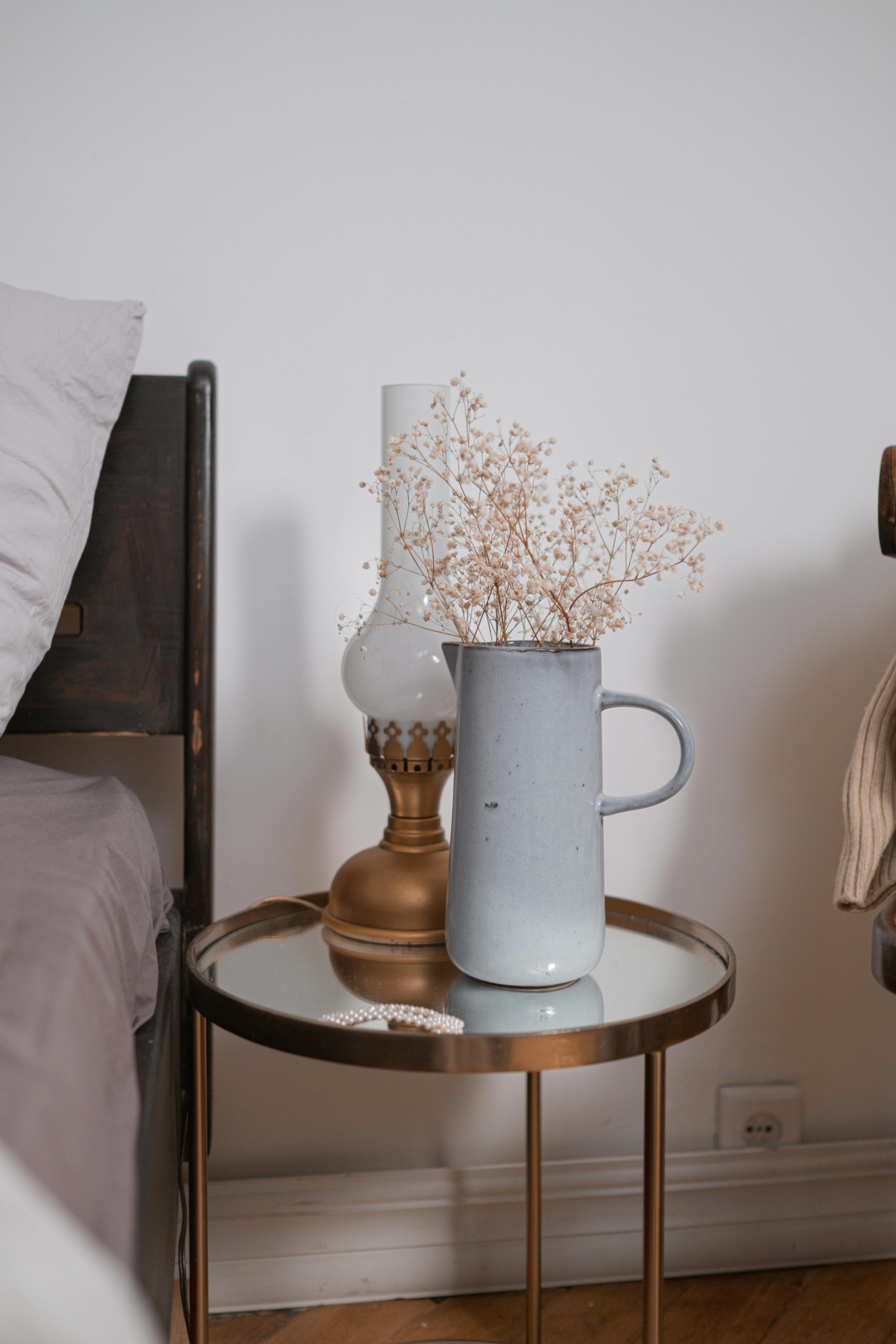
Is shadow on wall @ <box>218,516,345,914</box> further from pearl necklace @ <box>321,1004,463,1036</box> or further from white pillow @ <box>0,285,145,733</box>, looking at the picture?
pearl necklace @ <box>321,1004,463,1036</box>

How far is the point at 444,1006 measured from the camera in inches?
29.8

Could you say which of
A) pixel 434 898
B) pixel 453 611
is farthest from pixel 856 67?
pixel 434 898

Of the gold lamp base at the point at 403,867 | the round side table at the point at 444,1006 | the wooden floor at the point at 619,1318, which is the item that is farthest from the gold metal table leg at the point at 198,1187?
the wooden floor at the point at 619,1318

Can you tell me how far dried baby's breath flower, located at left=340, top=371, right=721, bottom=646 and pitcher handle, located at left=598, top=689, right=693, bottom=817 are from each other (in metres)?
0.05

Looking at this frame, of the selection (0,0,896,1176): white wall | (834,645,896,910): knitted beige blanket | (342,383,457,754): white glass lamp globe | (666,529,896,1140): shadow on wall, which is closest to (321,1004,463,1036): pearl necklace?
(342,383,457,754): white glass lamp globe

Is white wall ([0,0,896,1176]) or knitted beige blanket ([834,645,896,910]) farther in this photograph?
white wall ([0,0,896,1176])

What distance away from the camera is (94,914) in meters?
0.58

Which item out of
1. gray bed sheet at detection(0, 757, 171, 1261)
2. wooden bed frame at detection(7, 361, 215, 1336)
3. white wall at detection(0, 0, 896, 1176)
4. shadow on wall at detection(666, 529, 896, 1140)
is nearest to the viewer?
gray bed sheet at detection(0, 757, 171, 1261)

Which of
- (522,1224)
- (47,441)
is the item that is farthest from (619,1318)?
(47,441)

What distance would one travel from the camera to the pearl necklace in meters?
0.70

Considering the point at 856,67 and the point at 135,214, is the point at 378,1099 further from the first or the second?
the point at 856,67

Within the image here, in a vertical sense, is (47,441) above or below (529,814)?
above

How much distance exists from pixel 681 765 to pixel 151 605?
0.52 meters

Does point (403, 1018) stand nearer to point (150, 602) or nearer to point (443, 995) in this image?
point (443, 995)
